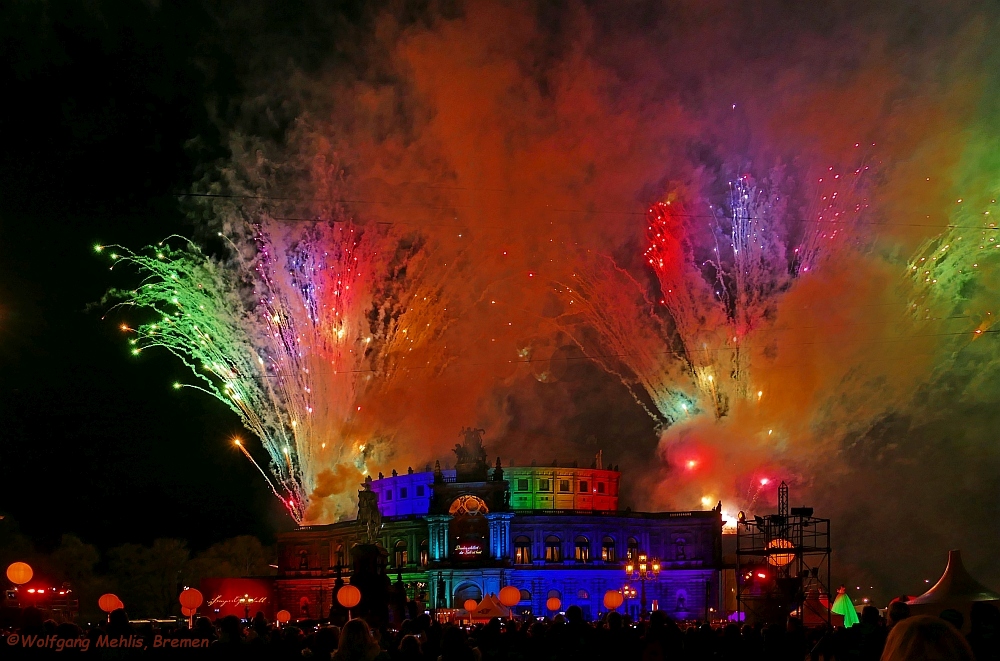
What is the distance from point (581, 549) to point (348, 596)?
65858 millimetres

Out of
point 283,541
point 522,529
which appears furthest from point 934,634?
point 283,541

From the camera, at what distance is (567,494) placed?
109 metres

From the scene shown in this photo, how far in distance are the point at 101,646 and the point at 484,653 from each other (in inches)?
255

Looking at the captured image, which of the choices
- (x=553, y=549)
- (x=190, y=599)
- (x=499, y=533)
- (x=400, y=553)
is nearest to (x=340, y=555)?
(x=400, y=553)

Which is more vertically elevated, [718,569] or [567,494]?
[567,494]

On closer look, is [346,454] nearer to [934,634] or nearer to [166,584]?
[166,584]

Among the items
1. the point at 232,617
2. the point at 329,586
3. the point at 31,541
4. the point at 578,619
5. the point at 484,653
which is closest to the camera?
the point at 232,617

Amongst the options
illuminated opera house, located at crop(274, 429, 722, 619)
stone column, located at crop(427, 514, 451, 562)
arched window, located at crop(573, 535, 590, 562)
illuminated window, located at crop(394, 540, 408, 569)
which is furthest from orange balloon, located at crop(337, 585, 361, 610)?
illuminated window, located at crop(394, 540, 408, 569)

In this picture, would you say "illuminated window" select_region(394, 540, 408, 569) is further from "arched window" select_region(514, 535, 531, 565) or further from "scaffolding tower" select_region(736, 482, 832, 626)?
"scaffolding tower" select_region(736, 482, 832, 626)

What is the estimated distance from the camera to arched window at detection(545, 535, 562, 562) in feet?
328

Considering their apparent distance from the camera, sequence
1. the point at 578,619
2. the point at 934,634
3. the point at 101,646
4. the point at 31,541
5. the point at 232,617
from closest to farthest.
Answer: the point at 934,634 < the point at 101,646 < the point at 232,617 < the point at 578,619 < the point at 31,541

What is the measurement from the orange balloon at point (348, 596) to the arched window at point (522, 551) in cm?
6345

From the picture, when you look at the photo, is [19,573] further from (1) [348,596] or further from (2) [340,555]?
(2) [340,555]

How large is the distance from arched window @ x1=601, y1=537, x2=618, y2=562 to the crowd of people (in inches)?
3197
